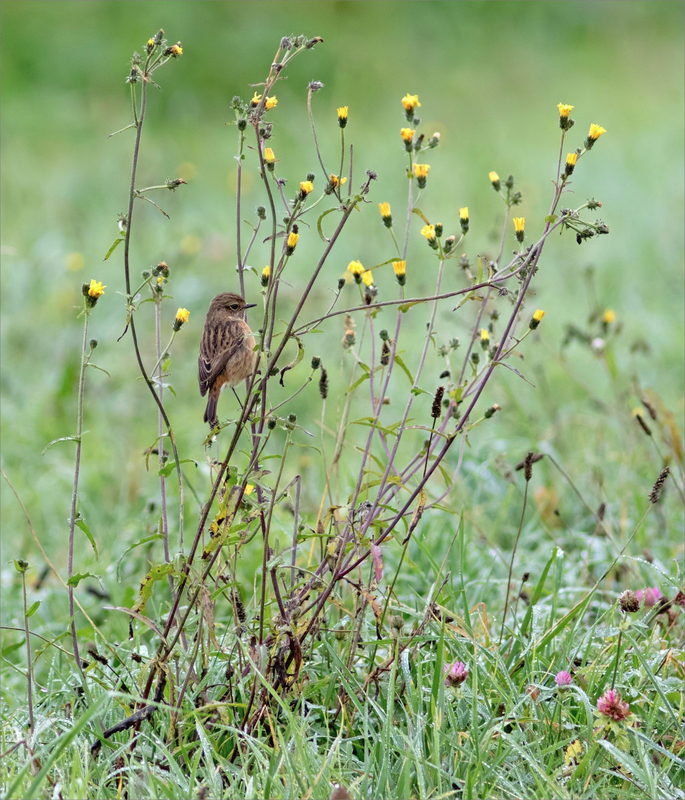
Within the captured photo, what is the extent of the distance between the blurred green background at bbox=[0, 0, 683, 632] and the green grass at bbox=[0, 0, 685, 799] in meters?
0.04

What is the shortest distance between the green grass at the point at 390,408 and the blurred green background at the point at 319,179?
1.4 inches

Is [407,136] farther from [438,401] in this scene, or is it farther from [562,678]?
[562,678]

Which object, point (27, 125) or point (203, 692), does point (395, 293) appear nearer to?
point (203, 692)

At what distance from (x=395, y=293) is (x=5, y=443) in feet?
9.66

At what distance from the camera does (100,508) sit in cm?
439

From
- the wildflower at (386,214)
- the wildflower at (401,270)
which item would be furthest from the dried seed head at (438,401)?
the wildflower at (386,214)

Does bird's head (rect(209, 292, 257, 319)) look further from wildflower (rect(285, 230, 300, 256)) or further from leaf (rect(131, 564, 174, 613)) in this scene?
leaf (rect(131, 564, 174, 613))

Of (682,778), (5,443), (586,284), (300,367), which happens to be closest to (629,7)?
(586,284)

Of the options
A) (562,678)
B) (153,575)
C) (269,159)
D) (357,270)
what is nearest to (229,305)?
(357,270)

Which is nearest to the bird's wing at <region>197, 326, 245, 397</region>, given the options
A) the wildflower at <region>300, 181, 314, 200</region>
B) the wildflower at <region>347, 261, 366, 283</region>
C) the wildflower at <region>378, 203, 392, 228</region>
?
the wildflower at <region>347, 261, 366, 283</region>

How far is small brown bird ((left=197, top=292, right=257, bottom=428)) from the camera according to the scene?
102 inches

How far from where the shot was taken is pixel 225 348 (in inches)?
104

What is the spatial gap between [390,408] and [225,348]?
107 inches

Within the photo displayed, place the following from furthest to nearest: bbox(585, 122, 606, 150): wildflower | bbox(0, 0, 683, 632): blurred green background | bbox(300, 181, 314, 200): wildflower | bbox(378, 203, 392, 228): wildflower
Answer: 1. bbox(0, 0, 683, 632): blurred green background
2. bbox(378, 203, 392, 228): wildflower
3. bbox(585, 122, 606, 150): wildflower
4. bbox(300, 181, 314, 200): wildflower
